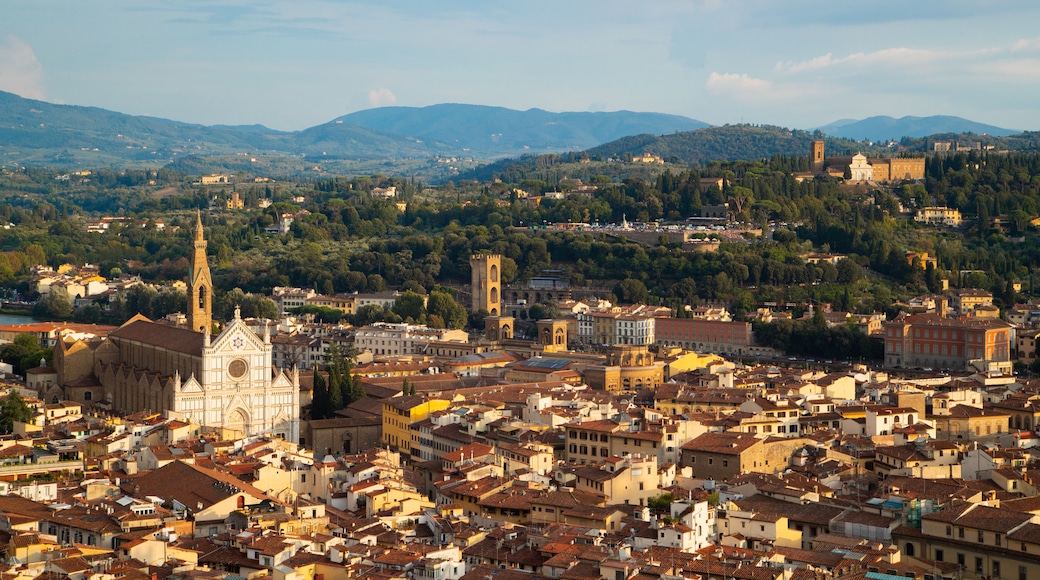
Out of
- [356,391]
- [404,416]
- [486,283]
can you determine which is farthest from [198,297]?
[486,283]

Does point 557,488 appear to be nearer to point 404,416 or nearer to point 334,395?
point 404,416

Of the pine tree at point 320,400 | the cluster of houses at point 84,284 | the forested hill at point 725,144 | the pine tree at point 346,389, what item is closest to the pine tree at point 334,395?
the pine tree at point 320,400

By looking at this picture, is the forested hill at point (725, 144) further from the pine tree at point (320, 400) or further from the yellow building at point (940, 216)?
the pine tree at point (320, 400)

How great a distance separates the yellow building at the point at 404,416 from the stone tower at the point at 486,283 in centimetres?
2982

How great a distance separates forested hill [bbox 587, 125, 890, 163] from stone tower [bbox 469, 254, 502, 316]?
296 ft

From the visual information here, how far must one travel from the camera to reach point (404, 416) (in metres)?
31.1

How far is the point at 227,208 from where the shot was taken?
4338 inches

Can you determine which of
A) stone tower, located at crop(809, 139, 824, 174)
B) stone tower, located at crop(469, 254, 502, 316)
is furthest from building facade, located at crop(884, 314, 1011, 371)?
stone tower, located at crop(809, 139, 824, 174)

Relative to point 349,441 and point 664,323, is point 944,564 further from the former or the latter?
point 664,323

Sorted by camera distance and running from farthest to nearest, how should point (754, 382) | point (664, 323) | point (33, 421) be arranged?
point (664, 323), point (754, 382), point (33, 421)

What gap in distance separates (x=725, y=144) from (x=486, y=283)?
10617 cm

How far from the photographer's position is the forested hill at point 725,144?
6245 inches

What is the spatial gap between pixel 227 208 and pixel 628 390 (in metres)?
75.4

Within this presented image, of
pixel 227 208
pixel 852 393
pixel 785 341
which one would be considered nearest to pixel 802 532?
pixel 852 393
